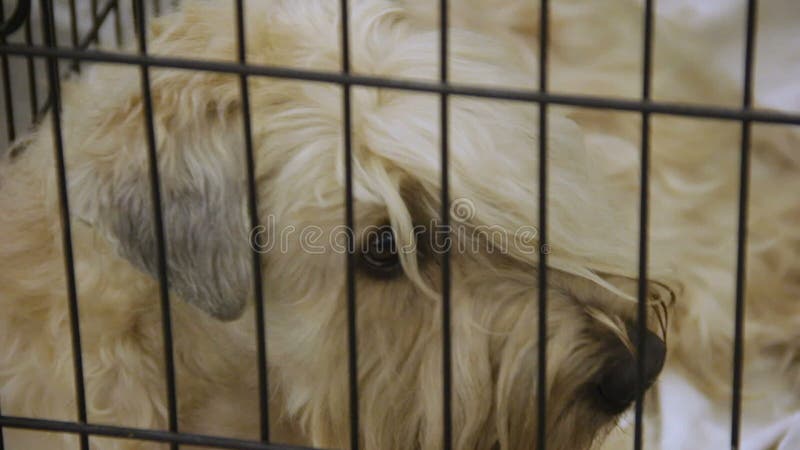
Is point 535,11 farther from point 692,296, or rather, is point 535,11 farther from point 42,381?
point 42,381

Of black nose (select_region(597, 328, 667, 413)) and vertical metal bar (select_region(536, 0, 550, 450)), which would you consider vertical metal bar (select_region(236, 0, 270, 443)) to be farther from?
black nose (select_region(597, 328, 667, 413))

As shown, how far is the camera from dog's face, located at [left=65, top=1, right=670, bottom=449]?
1814mm

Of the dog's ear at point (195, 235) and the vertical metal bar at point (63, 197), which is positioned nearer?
the vertical metal bar at point (63, 197)

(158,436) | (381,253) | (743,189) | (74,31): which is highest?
(74,31)

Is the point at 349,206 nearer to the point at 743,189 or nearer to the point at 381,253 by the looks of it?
the point at 381,253

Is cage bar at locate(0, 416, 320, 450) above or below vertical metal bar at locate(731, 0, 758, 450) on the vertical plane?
below

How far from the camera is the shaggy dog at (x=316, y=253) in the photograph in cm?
183

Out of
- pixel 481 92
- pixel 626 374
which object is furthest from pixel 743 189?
pixel 626 374

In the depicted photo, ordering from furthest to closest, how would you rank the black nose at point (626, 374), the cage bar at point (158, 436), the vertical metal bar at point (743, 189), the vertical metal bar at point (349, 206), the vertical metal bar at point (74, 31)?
the vertical metal bar at point (74, 31) → the black nose at point (626, 374) → the cage bar at point (158, 436) → the vertical metal bar at point (349, 206) → the vertical metal bar at point (743, 189)

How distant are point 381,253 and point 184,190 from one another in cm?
Result: 25

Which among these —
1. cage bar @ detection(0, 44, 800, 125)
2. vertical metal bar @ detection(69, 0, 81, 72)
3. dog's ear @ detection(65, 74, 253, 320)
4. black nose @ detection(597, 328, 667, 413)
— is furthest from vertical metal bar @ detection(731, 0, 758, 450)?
vertical metal bar @ detection(69, 0, 81, 72)

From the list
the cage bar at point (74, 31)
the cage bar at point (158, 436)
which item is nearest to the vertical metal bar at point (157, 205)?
the cage bar at point (158, 436)

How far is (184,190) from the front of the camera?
185cm

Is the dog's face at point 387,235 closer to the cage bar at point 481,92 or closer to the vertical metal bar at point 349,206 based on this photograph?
the vertical metal bar at point 349,206
